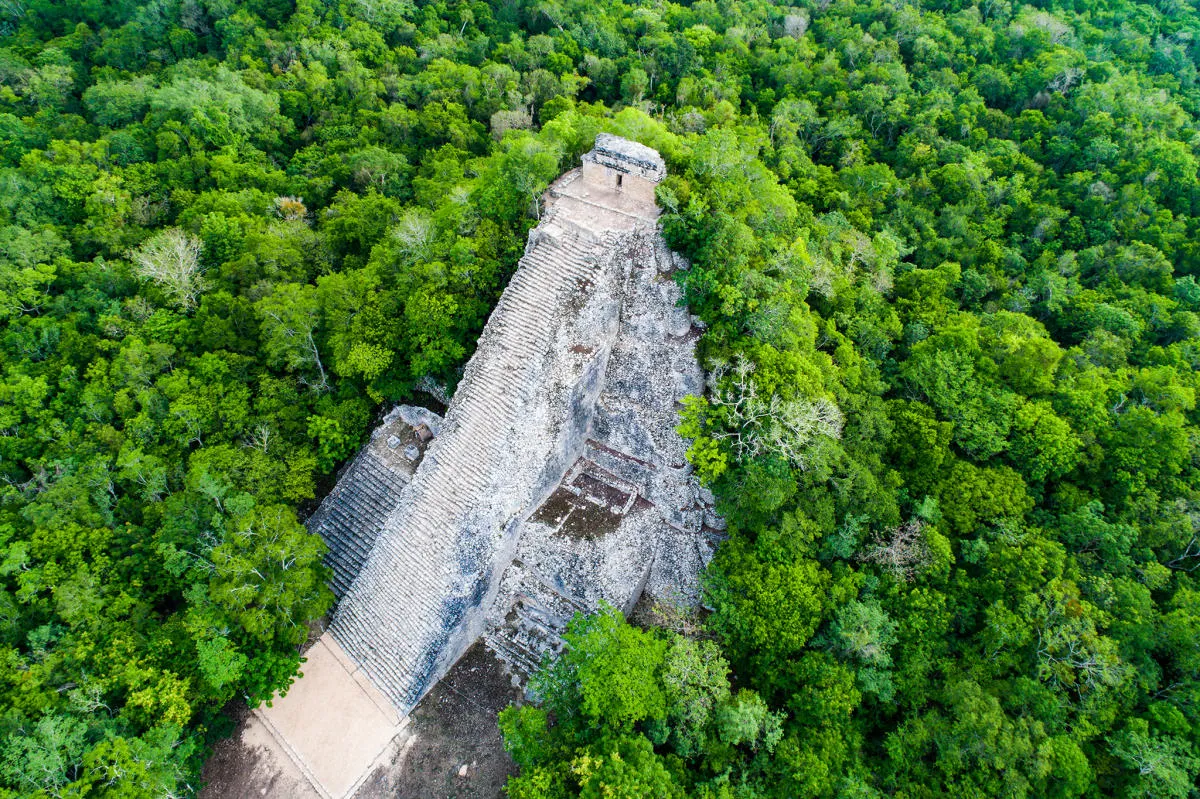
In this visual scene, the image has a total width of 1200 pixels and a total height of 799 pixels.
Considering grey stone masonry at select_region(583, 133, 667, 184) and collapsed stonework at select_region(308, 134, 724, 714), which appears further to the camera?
grey stone masonry at select_region(583, 133, 667, 184)

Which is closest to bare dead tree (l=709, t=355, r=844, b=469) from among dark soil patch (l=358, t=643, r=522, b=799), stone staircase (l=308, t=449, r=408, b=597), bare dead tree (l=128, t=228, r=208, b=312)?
dark soil patch (l=358, t=643, r=522, b=799)

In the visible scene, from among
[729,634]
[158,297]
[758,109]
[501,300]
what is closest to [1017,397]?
[729,634]

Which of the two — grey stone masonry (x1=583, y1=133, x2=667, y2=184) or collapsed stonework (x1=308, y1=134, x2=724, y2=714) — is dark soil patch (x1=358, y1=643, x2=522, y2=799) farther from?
grey stone masonry (x1=583, y1=133, x2=667, y2=184)

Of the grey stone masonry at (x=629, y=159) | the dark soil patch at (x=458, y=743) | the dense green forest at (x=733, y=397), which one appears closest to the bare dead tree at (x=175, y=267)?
the dense green forest at (x=733, y=397)

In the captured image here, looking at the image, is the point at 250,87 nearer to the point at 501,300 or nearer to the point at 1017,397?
the point at 501,300

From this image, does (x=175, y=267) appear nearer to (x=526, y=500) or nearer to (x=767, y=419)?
(x=526, y=500)

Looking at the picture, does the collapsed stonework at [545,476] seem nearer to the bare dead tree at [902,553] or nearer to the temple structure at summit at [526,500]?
the temple structure at summit at [526,500]

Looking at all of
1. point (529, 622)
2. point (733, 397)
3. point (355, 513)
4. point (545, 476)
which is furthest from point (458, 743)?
A: point (733, 397)
